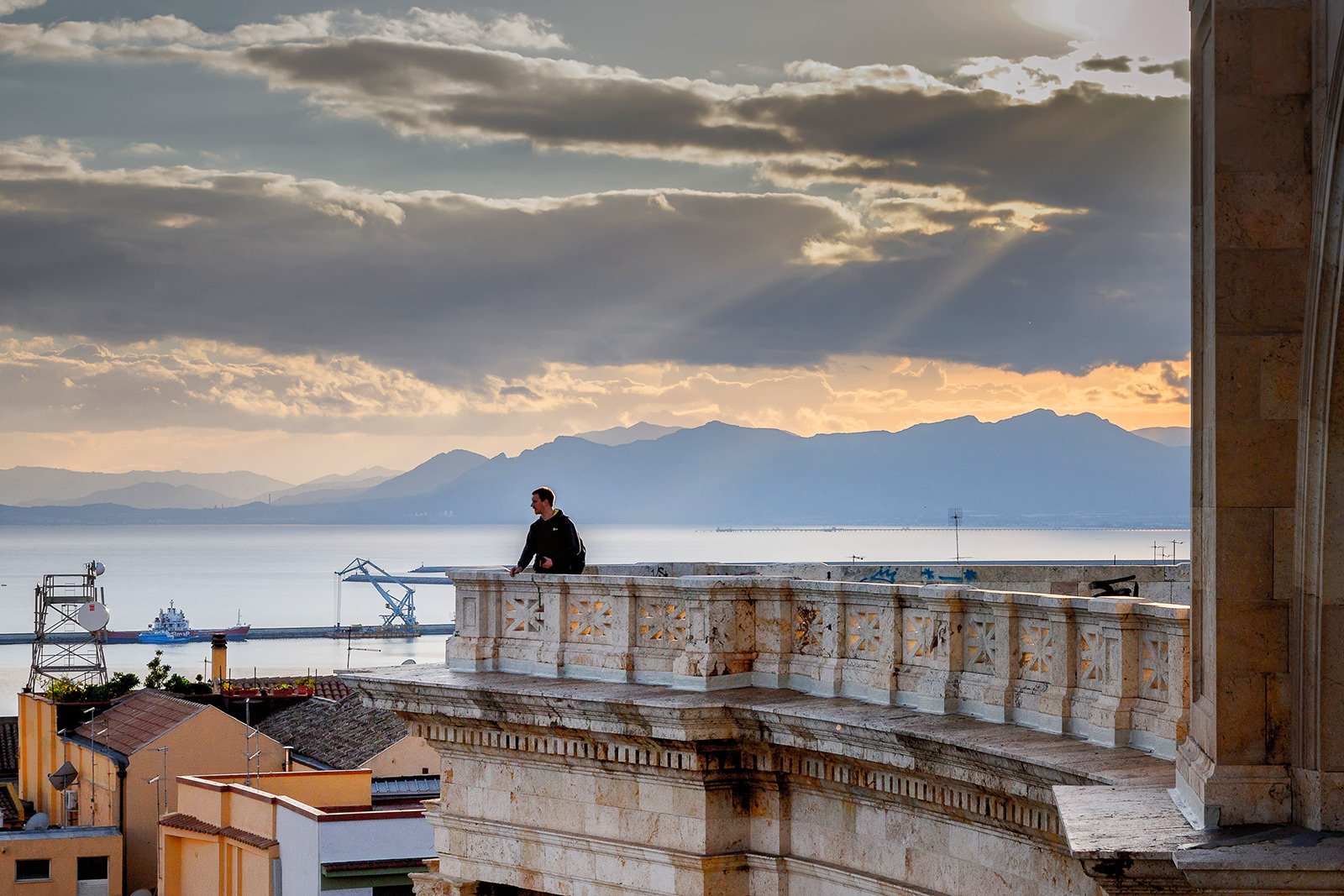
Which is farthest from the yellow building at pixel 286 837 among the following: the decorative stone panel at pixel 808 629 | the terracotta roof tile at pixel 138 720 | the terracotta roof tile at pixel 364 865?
the decorative stone panel at pixel 808 629

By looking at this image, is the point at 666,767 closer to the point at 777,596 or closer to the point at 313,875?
the point at 777,596

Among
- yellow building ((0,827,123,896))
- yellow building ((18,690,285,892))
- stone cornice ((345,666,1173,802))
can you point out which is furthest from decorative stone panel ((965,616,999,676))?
yellow building ((0,827,123,896))

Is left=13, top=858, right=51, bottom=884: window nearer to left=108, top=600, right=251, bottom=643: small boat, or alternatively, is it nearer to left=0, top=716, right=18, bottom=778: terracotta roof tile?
left=0, top=716, right=18, bottom=778: terracotta roof tile

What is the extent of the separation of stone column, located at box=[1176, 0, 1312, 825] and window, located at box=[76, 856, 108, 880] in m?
39.2

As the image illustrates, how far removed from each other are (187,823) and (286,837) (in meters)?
4.91

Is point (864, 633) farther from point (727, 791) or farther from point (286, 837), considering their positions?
point (286, 837)

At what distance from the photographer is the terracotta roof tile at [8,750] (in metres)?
64.5

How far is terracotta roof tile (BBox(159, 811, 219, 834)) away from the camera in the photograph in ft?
116

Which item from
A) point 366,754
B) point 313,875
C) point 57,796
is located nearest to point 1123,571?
point 313,875

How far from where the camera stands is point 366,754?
4253 cm

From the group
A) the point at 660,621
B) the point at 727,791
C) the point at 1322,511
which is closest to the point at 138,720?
the point at 660,621

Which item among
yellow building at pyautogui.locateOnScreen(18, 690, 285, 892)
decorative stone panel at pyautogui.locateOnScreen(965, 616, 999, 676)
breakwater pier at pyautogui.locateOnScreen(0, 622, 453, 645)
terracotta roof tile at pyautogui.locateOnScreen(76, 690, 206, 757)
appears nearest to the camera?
decorative stone panel at pyautogui.locateOnScreen(965, 616, 999, 676)

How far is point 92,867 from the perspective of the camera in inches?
1673

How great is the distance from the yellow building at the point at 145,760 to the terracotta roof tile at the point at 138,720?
4cm
